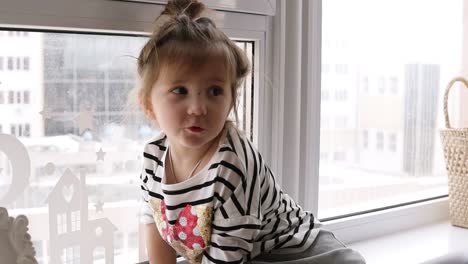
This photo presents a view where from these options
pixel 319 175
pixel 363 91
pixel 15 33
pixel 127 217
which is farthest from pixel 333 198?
pixel 15 33

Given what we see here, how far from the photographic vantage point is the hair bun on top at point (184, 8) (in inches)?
37.8

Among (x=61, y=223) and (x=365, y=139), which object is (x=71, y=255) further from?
(x=365, y=139)

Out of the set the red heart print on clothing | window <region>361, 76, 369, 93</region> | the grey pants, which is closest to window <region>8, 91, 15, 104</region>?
the red heart print on clothing

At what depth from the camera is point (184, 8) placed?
38.1 inches

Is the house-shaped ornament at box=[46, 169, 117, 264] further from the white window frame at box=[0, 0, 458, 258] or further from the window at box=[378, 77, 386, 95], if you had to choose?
the window at box=[378, 77, 386, 95]

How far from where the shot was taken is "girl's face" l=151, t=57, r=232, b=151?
0.91 metres

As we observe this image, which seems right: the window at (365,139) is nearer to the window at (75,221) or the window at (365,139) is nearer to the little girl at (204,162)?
the little girl at (204,162)

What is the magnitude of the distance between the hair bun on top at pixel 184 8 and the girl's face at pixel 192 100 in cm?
10

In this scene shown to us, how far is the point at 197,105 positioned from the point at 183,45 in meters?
0.10

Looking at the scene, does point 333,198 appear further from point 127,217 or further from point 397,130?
point 127,217

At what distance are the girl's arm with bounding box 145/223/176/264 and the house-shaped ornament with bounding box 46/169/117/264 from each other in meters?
0.07

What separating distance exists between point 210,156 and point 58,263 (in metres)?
0.33

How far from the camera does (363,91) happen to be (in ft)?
5.19

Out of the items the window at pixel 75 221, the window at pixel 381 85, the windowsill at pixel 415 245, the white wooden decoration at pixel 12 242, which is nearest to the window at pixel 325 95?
the window at pixel 381 85
